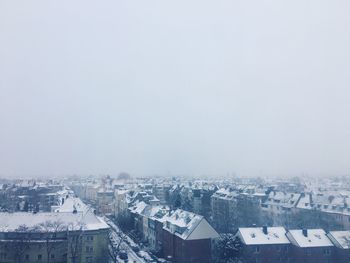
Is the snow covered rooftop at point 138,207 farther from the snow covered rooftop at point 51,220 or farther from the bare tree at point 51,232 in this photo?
the bare tree at point 51,232

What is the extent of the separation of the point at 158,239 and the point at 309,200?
121 ft

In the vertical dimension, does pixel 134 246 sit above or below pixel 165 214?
below

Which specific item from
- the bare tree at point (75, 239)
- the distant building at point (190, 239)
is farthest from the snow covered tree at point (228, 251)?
the bare tree at point (75, 239)

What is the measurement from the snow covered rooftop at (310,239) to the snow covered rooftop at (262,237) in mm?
978

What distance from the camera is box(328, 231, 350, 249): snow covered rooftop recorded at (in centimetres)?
4830

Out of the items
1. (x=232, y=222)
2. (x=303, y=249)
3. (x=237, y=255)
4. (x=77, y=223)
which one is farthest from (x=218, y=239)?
(x=232, y=222)

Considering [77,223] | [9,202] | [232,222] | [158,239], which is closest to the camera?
[77,223]

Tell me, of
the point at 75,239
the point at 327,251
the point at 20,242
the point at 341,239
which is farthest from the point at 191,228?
the point at 20,242

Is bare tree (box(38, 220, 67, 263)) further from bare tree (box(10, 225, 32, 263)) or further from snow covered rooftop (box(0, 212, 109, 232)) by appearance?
bare tree (box(10, 225, 32, 263))

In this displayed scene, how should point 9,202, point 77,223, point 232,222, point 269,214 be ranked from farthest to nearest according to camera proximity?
point 9,202 < point 269,214 < point 232,222 < point 77,223

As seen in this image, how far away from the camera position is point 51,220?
52062 mm

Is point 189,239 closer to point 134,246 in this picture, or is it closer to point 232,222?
point 134,246

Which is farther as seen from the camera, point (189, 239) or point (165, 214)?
point (165, 214)

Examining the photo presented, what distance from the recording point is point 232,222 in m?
77.8
